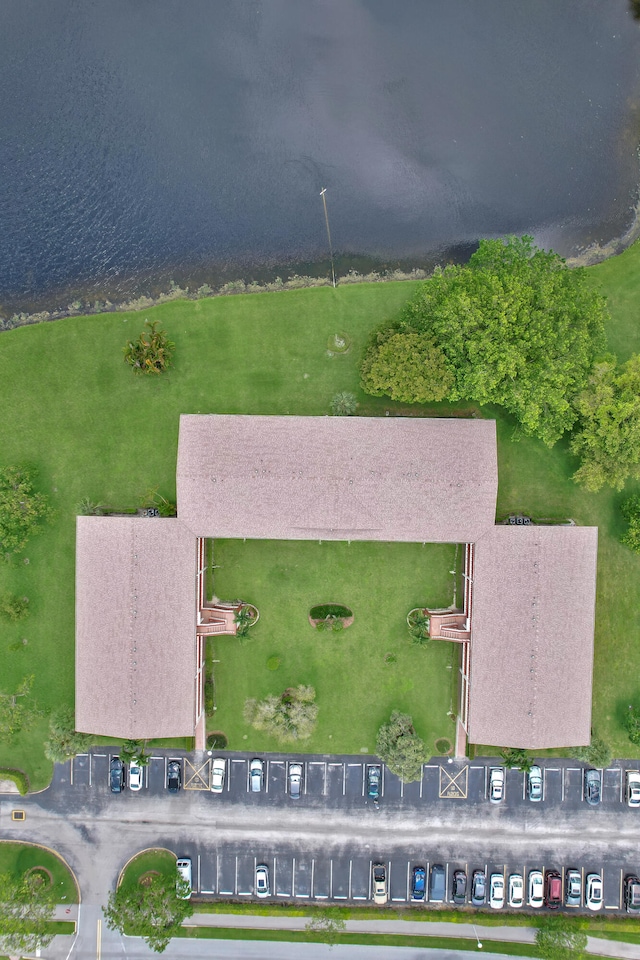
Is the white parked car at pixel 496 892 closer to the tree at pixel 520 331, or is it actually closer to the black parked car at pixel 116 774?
the black parked car at pixel 116 774

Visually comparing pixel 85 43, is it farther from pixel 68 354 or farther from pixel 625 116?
pixel 625 116

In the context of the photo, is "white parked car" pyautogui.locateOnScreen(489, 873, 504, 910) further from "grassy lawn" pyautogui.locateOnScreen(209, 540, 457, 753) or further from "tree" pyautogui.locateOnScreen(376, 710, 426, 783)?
"tree" pyautogui.locateOnScreen(376, 710, 426, 783)

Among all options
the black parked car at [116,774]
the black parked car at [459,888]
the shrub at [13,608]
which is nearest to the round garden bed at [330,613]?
the black parked car at [116,774]

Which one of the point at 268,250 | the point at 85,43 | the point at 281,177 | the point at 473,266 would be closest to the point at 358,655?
the point at 473,266

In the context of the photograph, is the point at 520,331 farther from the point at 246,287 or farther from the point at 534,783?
the point at 534,783

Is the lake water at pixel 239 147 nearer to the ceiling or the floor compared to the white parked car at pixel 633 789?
nearer to the ceiling

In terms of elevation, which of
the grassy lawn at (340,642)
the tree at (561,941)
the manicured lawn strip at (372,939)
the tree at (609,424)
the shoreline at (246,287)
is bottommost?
the manicured lawn strip at (372,939)

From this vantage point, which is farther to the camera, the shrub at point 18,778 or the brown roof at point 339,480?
the shrub at point 18,778
